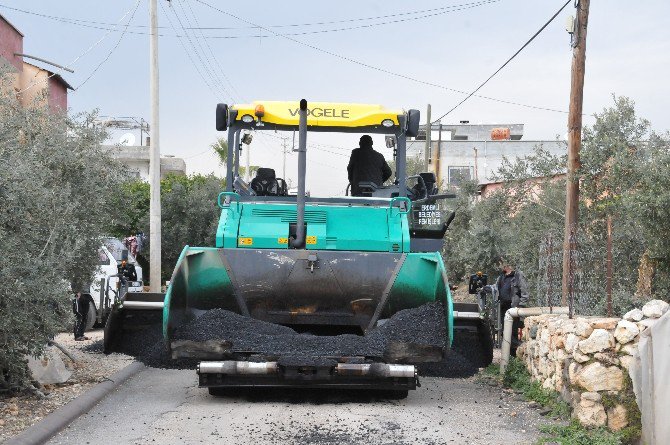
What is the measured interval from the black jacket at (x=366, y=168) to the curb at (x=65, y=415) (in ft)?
12.2

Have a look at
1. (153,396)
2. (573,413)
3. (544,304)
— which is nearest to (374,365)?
(573,413)

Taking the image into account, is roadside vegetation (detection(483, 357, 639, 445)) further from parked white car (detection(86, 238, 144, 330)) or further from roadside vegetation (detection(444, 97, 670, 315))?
parked white car (detection(86, 238, 144, 330))

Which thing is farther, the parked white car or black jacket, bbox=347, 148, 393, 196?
the parked white car

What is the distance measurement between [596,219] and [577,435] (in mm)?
9429

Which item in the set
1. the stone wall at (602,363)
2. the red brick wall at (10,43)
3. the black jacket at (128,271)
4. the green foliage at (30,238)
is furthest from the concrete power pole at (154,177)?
the stone wall at (602,363)

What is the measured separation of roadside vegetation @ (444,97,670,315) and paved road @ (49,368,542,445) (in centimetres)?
244

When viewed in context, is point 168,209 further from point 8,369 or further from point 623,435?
point 623,435

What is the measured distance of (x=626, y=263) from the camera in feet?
46.3

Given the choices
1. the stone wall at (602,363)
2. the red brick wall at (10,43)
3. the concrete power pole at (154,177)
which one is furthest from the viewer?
the red brick wall at (10,43)

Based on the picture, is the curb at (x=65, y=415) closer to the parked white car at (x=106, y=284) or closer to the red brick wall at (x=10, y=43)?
the parked white car at (x=106, y=284)

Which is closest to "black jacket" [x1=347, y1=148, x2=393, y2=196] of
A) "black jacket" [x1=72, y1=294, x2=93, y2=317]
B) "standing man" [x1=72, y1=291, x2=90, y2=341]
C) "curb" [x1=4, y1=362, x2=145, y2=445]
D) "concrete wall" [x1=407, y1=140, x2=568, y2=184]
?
"curb" [x1=4, y1=362, x2=145, y2=445]

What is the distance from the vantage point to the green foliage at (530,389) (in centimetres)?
891

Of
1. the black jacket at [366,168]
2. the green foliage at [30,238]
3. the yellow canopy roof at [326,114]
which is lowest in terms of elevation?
the green foliage at [30,238]

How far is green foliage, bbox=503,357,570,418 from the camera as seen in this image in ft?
29.2
